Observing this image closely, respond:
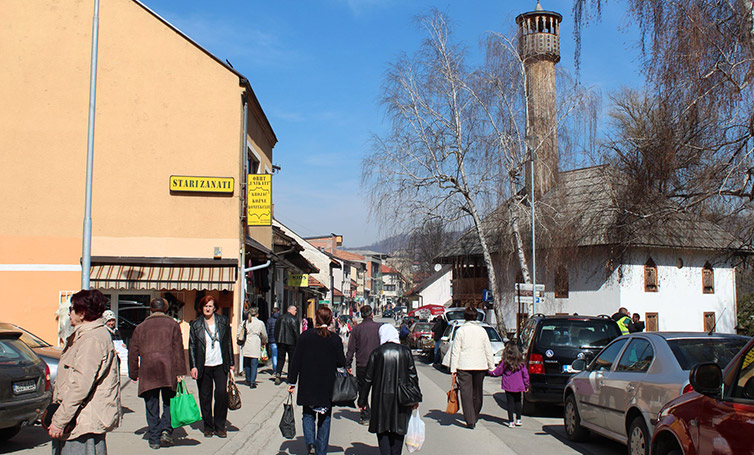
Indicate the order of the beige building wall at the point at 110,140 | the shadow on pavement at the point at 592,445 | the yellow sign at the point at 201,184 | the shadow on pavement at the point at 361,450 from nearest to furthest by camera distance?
the shadow on pavement at the point at 361,450 → the shadow on pavement at the point at 592,445 → the beige building wall at the point at 110,140 → the yellow sign at the point at 201,184

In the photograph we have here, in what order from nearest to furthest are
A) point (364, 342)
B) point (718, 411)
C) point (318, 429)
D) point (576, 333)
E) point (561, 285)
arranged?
1. point (718, 411)
2. point (318, 429)
3. point (364, 342)
4. point (576, 333)
5. point (561, 285)

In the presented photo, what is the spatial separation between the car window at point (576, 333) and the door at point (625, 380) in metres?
3.33

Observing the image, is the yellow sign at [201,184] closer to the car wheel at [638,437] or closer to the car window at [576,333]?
the car window at [576,333]

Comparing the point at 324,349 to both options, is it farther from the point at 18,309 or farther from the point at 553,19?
the point at 553,19

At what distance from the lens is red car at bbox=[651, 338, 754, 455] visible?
444cm

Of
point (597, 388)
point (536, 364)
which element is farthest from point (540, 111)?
point (597, 388)

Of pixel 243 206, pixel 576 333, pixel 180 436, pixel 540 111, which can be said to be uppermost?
pixel 540 111

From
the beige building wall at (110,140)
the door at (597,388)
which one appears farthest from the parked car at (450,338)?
the door at (597,388)

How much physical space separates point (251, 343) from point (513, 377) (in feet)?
21.8

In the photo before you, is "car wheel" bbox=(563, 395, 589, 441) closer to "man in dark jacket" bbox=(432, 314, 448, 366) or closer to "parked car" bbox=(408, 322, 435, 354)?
"man in dark jacket" bbox=(432, 314, 448, 366)

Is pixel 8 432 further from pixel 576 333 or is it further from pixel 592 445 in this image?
pixel 576 333

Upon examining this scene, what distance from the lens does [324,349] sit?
7.41m

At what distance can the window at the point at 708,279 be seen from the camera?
37.1 m

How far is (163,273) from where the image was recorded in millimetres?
16844
